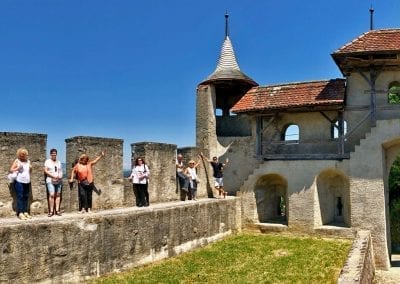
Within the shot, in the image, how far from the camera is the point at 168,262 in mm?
12375

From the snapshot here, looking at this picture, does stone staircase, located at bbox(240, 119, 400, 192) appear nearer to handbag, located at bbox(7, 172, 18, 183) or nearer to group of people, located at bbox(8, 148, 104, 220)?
group of people, located at bbox(8, 148, 104, 220)

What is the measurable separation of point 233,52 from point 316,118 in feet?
22.4

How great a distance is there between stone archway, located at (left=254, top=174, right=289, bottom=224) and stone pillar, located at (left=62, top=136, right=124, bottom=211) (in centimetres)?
731

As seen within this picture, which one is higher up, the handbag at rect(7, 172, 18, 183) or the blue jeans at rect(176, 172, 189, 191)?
the handbag at rect(7, 172, 18, 183)

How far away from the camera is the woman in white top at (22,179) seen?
31.4 ft

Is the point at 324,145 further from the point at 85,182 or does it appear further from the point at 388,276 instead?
the point at 85,182

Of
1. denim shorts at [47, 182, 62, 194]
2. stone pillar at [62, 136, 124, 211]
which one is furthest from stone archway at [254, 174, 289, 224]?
denim shorts at [47, 182, 62, 194]

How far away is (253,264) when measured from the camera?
12.5 meters

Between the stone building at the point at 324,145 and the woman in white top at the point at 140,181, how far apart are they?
5916 mm

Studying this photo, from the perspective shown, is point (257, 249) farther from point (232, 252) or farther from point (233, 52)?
point (233, 52)

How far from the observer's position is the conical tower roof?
2042cm

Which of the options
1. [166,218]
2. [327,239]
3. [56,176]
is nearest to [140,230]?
[166,218]

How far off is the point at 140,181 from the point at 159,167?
1531 millimetres

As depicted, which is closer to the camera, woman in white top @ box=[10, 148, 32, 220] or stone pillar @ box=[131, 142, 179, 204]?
woman in white top @ box=[10, 148, 32, 220]
